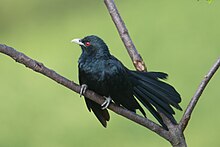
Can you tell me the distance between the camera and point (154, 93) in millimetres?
1845

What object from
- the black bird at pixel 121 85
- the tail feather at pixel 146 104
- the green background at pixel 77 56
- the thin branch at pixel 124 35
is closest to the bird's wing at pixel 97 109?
the black bird at pixel 121 85

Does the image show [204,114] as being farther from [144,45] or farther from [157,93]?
[157,93]

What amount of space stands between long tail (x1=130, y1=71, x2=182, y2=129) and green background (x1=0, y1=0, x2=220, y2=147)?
1.88m

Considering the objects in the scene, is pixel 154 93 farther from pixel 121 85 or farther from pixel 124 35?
pixel 124 35

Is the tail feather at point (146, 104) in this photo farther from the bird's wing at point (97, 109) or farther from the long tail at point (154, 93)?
the bird's wing at point (97, 109)

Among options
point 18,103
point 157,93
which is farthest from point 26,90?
point 157,93

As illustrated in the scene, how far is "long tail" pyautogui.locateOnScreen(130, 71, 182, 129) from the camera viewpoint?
69.9 inches

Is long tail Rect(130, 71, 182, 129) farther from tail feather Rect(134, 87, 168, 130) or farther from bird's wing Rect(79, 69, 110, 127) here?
bird's wing Rect(79, 69, 110, 127)

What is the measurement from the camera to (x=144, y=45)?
451 cm

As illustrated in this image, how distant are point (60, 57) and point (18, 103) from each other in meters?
0.53

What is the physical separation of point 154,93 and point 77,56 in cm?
→ 283

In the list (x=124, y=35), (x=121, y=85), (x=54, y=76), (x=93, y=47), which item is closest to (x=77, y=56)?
(x=93, y=47)

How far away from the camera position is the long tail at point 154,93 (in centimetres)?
178

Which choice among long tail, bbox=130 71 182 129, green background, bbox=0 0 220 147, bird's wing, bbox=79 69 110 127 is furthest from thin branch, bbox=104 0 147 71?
green background, bbox=0 0 220 147
